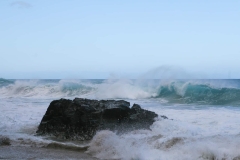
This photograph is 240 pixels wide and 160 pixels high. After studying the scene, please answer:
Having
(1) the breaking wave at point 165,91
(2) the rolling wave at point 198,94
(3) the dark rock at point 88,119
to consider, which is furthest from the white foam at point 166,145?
(1) the breaking wave at point 165,91

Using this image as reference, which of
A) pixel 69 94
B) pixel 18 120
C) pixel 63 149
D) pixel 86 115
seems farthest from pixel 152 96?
pixel 63 149

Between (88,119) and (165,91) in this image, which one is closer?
(88,119)

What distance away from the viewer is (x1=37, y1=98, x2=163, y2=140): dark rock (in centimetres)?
866

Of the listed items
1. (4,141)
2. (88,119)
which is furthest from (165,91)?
(4,141)

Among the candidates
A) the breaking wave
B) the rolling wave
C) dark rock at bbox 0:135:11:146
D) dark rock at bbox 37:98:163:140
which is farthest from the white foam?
the breaking wave

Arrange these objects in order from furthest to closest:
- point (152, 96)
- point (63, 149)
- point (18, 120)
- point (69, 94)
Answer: point (69, 94) → point (152, 96) → point (18, 120) → point (63, 149)

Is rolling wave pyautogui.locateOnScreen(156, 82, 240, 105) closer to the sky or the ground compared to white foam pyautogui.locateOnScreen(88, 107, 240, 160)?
closer to the sky

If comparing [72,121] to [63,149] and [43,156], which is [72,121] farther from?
[43,156]

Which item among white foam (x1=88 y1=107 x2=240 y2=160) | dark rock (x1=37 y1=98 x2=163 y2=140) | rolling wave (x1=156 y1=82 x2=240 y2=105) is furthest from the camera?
rolling wave (x1=156 y1=82 x2=240 y2=105)

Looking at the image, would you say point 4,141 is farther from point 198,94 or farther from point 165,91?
point 165,91

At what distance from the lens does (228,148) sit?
625 centimetres

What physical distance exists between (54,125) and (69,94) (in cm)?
2034

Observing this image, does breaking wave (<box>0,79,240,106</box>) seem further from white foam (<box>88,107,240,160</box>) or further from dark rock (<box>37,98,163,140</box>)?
white foam (<box>88,107,240,160</box>)

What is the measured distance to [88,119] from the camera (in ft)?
28.9
